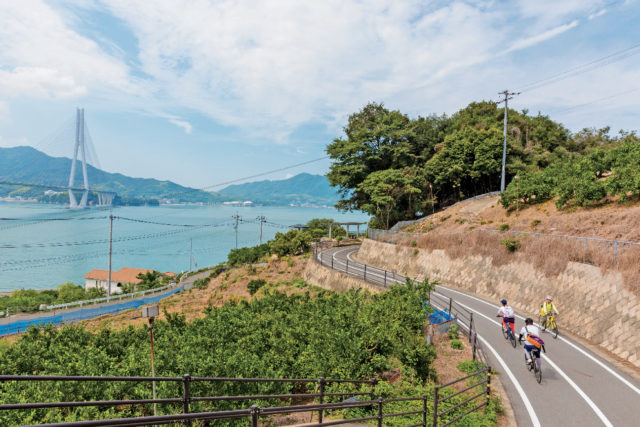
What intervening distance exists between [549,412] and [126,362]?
11768 millimetres

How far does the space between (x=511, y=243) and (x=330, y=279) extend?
12763 mm

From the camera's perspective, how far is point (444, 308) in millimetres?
16250

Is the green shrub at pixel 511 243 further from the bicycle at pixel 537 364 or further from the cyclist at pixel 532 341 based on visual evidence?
the bicycle at pixel 537 364

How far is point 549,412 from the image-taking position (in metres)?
8.24

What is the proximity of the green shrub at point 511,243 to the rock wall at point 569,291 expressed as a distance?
0.96 m

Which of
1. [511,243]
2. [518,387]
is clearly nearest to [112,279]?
[511,243]

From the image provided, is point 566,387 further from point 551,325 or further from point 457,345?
point 551,325

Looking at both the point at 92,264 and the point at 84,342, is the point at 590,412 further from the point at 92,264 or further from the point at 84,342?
the point at 92,264

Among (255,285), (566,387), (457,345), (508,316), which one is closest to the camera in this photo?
(566,387)

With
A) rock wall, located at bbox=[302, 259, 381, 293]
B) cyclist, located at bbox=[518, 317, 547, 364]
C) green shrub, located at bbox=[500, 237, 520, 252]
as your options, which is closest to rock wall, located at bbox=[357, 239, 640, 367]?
green shrub, located at bbox=[500, 237, 520, 252]

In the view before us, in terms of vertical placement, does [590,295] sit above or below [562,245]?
below

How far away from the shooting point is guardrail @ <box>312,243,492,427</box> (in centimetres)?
719

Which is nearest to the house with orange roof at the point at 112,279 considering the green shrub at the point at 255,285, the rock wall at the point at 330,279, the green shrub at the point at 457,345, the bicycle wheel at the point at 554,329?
the green shrub at the point at 255,285

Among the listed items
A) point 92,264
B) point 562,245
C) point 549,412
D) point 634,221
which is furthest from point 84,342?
point 92,264
